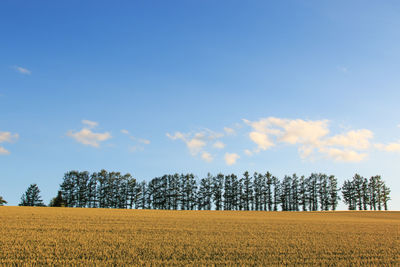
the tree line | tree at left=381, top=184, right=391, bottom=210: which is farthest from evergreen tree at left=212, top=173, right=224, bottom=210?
tree at left=381, top=184, right=391, bottom=210

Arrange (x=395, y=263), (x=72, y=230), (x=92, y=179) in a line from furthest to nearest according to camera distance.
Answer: (x=92, y=179)
(x=72, y=230)
(x=395, y=263)

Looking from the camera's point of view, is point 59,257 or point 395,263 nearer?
point 59,257

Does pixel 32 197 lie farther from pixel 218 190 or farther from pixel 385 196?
pixel 385 196

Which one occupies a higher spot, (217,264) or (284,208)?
(217,264)

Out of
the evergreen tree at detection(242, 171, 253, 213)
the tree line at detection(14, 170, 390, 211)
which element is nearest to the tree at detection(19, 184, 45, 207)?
the tree line at detection(14, 170, 390, 211)

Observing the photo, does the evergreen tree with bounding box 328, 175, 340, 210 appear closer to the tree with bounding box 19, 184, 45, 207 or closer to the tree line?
the tree line

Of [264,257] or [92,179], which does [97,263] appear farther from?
[92,179]

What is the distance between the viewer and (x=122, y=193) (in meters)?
106

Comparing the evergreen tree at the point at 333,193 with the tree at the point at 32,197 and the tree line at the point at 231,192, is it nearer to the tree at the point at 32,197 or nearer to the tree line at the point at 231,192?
the tree line at the point at 231,192

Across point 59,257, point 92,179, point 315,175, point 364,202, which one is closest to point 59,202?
point 92,179

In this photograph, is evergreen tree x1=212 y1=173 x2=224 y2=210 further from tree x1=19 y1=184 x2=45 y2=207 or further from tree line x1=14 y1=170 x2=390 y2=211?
tree x1=19 y1=184 x2=45 y2=207

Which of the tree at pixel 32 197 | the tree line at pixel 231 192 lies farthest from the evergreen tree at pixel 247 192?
the tree at pixel 32 197

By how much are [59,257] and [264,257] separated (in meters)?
10.0

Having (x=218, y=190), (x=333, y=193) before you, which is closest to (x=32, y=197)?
(x=218, y=190)
